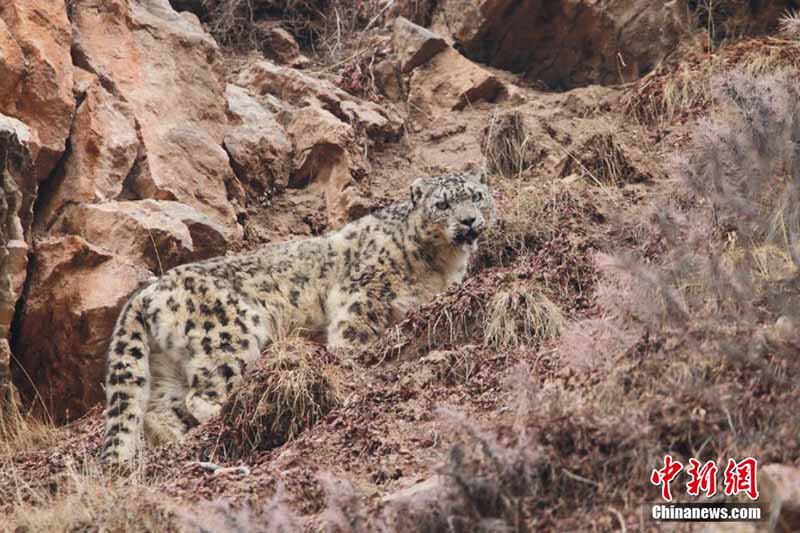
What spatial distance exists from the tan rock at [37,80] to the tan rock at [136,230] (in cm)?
54

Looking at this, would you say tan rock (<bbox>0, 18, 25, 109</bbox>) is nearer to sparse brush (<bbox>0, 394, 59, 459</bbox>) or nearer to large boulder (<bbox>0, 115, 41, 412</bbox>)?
large boulder (<bbox>0, 115, 41, 412</bbox>)

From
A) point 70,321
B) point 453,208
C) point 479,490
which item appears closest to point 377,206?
point 453,208

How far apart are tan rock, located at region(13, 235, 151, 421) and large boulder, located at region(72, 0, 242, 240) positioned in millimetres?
1279

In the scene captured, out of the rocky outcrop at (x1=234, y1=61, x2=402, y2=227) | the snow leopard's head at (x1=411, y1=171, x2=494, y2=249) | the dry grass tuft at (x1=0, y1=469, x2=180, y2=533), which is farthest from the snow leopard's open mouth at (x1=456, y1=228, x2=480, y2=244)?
the dry grass tuft at (x1=0, y1=469, x2=180, y2=533)

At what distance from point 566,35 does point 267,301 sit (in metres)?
6.18

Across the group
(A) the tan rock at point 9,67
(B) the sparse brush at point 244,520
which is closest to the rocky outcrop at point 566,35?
(A) the tan rock at point 9,67

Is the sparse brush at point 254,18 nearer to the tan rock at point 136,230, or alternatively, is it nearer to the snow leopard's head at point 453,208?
the tan rock at point 136,230

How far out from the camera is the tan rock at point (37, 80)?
9.91 meters

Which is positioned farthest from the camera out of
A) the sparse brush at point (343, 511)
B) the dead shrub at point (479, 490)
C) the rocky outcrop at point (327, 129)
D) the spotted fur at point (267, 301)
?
the rocky outcrop at point (327, 129)

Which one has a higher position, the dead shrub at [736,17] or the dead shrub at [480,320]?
the dead shrub at [736,17]

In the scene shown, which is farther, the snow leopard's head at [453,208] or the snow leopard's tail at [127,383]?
the snow leopard's head at [453,208]

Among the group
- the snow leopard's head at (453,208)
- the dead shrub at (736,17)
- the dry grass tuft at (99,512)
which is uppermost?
the dead shrub at (736,17)

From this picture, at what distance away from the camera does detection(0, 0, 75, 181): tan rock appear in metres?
9.91

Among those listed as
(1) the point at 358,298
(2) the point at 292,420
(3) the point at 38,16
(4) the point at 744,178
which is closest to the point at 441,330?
(1) the point at 358,298
